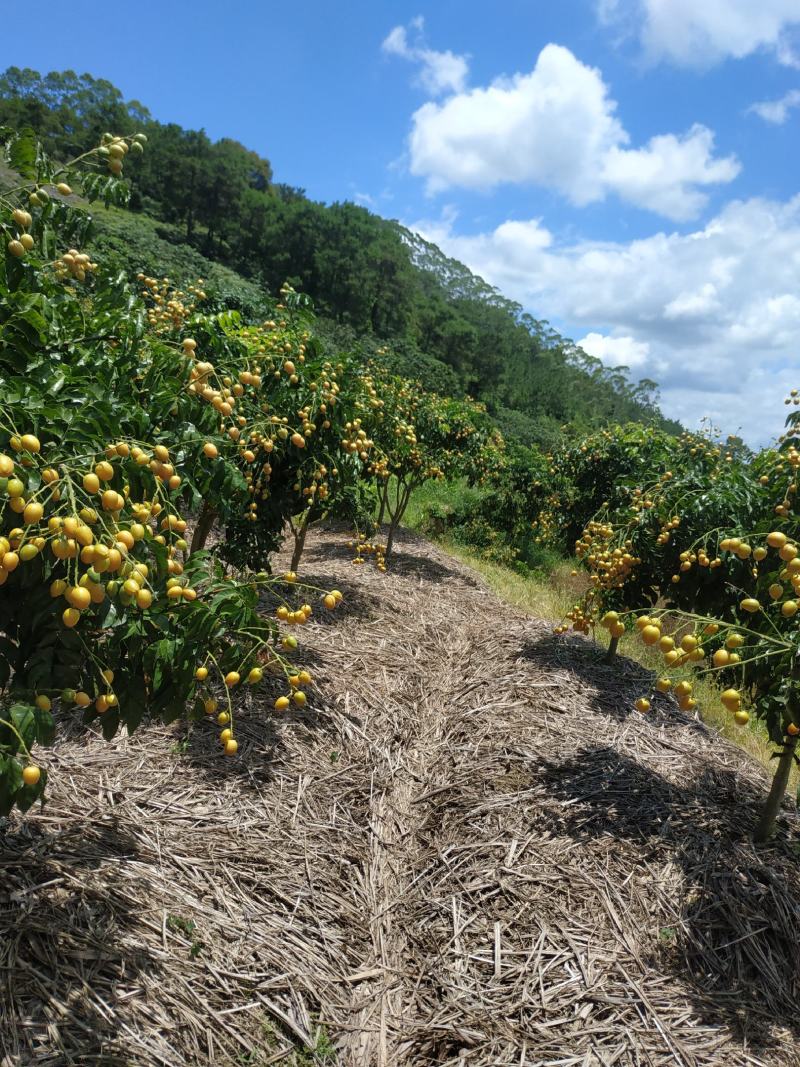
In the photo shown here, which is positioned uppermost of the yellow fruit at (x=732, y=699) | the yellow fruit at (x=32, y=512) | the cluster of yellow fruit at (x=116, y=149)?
the cluster of yellow fruit at (x=116, y=149)

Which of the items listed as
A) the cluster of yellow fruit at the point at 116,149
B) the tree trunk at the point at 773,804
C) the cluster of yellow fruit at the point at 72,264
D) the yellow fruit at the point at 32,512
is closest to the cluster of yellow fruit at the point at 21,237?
the cluster of yellow fruit at the point at 72,264

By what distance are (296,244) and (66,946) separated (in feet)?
215

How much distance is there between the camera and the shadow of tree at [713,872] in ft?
10.1

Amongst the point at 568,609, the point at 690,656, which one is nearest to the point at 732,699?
the point at 690,656

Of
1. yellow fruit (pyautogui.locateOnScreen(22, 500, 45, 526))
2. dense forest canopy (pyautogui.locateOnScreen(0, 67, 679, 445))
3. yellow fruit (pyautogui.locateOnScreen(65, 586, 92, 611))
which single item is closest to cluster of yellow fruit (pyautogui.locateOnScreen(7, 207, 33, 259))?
yellow fruit (pyautogui.locateOnScreen(22, 500, 45, 526))

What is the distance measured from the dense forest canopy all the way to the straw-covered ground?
41250 millimetres

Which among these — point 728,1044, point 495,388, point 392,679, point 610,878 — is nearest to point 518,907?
point 610,878

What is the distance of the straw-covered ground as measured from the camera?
2.73 meters

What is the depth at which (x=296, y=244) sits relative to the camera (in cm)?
6047

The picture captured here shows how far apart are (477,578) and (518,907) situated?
25.5ft

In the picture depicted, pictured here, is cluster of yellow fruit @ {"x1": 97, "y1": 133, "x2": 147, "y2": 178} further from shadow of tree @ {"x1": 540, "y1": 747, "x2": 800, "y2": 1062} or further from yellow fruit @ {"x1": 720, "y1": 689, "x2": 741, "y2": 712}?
shadow of tree @ {"x1": 540, "y1": 747, "x2": 800, "y2": 1062}

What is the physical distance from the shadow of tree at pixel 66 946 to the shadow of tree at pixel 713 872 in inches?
103

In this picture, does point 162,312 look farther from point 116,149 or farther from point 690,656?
point 690,656

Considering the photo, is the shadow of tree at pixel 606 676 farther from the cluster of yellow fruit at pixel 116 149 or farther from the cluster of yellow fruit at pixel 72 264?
the cluster of yellow fruit at pixel 116 149
